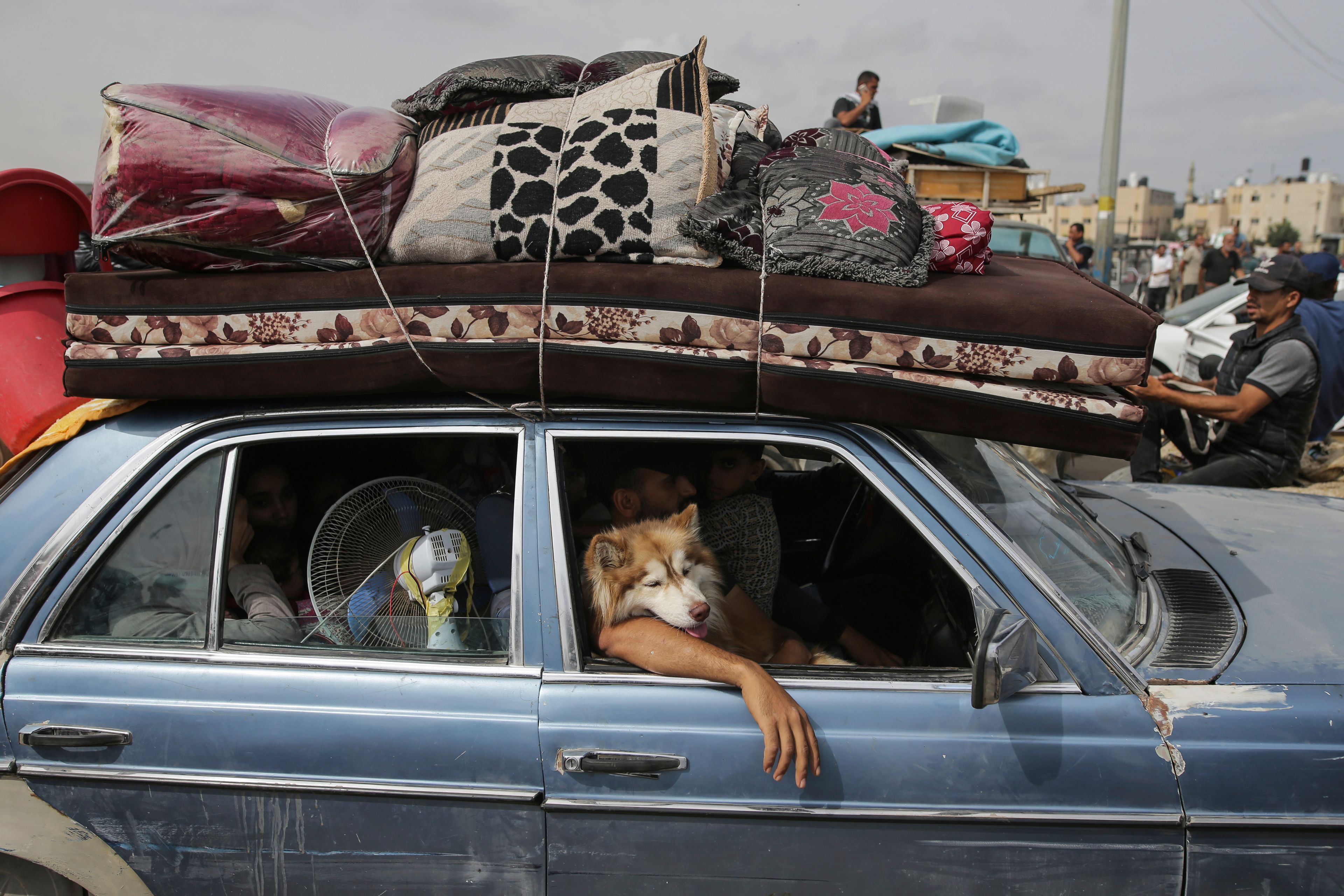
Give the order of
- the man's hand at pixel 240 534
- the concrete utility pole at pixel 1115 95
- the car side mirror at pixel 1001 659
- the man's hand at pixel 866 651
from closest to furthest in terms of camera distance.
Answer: the car side mirror at pixel 1001 659
the man's hand at pixel 240 534
the man's hand at pixel 866 651
the concrete utility pole at pixel 1115 95

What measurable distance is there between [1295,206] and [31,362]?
12562 centimetres

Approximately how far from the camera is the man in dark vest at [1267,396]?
491cm

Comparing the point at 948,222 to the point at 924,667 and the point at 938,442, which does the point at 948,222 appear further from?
the point at 924,667

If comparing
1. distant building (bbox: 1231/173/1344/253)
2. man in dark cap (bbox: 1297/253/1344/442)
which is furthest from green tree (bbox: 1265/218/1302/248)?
man in dark cap (bbox: 1297/253/1344/442)

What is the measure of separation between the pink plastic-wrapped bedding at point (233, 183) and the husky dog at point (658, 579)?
1.04 m

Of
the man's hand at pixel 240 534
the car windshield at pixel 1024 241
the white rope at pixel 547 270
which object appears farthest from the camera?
the car windshield at pixel 1024 241

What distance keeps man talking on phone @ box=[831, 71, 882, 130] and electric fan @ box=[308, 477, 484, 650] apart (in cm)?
962

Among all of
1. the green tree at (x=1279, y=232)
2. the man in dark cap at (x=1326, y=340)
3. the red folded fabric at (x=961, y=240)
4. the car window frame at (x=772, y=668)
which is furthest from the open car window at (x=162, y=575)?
the green tree at (x=1279, y=232)

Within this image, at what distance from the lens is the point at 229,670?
200 centimetres

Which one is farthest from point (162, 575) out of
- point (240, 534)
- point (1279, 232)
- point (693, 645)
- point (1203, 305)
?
point (1279, 232)

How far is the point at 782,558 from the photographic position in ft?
11.3

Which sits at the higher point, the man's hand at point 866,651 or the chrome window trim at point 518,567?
the chrome window trim at point 518,567

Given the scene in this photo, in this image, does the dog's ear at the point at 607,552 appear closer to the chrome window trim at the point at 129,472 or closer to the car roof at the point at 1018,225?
the chrome window trim at the point at 129,472

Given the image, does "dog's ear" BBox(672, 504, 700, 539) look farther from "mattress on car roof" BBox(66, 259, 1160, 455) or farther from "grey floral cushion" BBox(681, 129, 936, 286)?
"grey floral cushion" BBox(681, 129, 936, 286)
